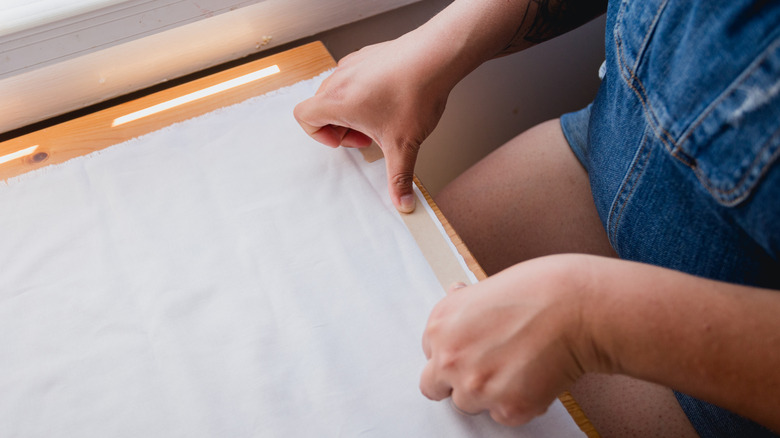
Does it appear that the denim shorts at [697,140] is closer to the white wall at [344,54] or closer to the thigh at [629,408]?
the thigh at [629,408]

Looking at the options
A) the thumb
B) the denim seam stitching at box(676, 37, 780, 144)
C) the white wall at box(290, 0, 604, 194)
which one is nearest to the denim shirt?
the denim seam stitching at box(676, 37, 780, 144)

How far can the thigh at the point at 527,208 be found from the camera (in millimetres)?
669

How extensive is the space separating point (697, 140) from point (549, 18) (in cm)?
28

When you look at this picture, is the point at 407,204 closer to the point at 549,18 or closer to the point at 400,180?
the point at 400,180

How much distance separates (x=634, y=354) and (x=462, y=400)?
0.14 m

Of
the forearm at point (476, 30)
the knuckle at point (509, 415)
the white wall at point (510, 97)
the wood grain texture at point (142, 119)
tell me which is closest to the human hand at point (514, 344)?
the knuckle at point (509, 415)

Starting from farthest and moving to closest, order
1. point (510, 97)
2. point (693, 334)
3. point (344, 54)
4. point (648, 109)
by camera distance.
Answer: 1. point (510, 97)
2. point (344, 54)
3. point (648, 109)
4. point (693, 334)

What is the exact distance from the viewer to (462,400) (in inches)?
15.6

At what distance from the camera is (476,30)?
55 cm

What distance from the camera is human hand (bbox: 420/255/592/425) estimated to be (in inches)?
14.8

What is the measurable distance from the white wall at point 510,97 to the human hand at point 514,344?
665mm

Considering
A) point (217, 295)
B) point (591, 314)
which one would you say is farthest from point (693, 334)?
point (217, 295)

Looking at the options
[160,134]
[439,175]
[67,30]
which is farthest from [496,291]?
[439,175]

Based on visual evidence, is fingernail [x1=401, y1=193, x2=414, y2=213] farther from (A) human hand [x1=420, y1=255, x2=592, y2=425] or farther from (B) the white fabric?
(A) human hand [x1=420, y1=255, x2=592, y2=425]
